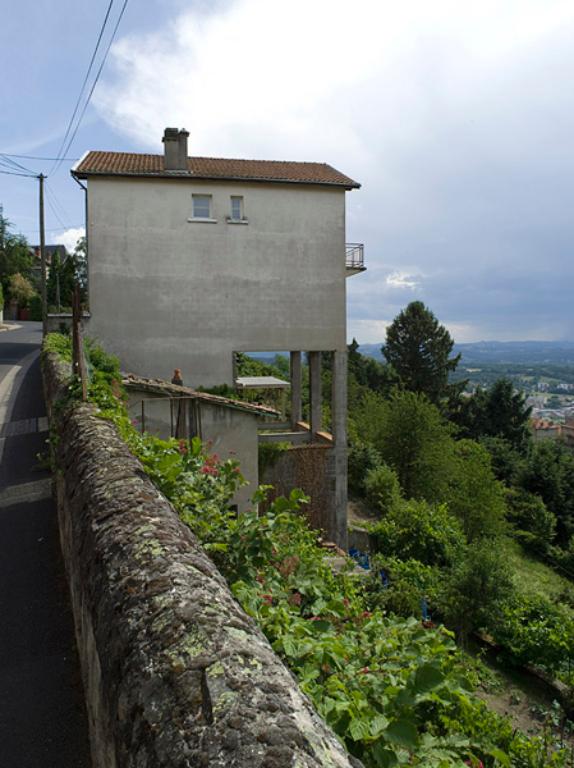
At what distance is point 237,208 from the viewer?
19422 mm

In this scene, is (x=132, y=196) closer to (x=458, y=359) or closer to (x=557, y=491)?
(x=557, y=491)

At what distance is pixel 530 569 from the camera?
32.8 meters

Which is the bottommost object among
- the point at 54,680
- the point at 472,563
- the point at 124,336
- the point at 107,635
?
the point at 472,563

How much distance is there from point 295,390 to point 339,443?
4.14 m

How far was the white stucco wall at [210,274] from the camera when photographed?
18.4 meters

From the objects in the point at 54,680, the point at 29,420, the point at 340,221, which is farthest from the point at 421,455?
the point at 54,680

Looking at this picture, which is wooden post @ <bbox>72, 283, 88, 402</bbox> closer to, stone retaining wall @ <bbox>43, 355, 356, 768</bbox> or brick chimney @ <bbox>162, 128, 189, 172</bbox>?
stone retaining wall @ <bbox>43, 355, 356, 768</bbox>

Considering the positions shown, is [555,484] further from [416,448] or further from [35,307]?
[35,307]

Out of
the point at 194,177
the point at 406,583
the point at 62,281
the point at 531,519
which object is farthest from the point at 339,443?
the point at 62,281

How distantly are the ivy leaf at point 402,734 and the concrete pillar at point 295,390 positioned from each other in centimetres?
1995

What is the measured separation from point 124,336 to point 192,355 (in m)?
2.21

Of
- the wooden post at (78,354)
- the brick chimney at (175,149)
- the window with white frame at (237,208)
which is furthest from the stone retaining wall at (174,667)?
the brick chimney at (175,149)

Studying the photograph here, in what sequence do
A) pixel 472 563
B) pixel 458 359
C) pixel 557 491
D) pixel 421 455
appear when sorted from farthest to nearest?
pixel 458 359
pixel 557 491
pixel 421 455
pixel 472 563

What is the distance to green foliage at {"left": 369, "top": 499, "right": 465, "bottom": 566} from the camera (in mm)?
22469
